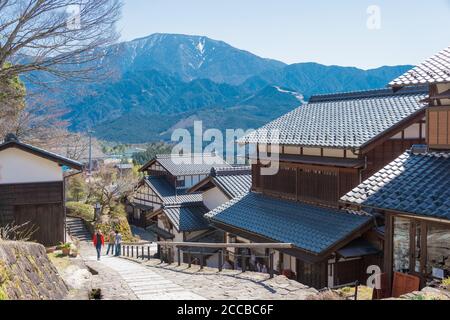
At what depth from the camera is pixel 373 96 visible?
17.6 m

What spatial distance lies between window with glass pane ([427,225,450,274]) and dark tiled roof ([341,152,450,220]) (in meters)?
0.56

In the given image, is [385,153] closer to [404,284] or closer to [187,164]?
[404,284]

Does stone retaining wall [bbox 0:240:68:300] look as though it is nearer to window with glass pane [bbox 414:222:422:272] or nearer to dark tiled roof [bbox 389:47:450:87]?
window with glass pane [bbox 414:222:422:272]

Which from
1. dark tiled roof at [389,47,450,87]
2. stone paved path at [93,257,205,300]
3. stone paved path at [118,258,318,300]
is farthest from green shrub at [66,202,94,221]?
dark tiled roof at [389,47,450,87]

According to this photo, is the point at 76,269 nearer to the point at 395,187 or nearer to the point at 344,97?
the point at 395,187

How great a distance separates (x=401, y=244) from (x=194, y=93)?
16351 centimetres

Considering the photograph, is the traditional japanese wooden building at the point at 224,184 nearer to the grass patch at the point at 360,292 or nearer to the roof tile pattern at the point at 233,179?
the roof tile pattern at the point at 233,179

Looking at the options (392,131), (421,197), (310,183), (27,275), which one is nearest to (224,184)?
(310,183)

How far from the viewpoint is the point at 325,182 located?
15.0m

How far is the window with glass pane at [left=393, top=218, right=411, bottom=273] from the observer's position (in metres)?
9.20

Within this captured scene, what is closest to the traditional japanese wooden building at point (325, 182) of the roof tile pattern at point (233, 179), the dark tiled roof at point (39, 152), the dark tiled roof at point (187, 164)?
the roof tile pattern at point (233, 179)
